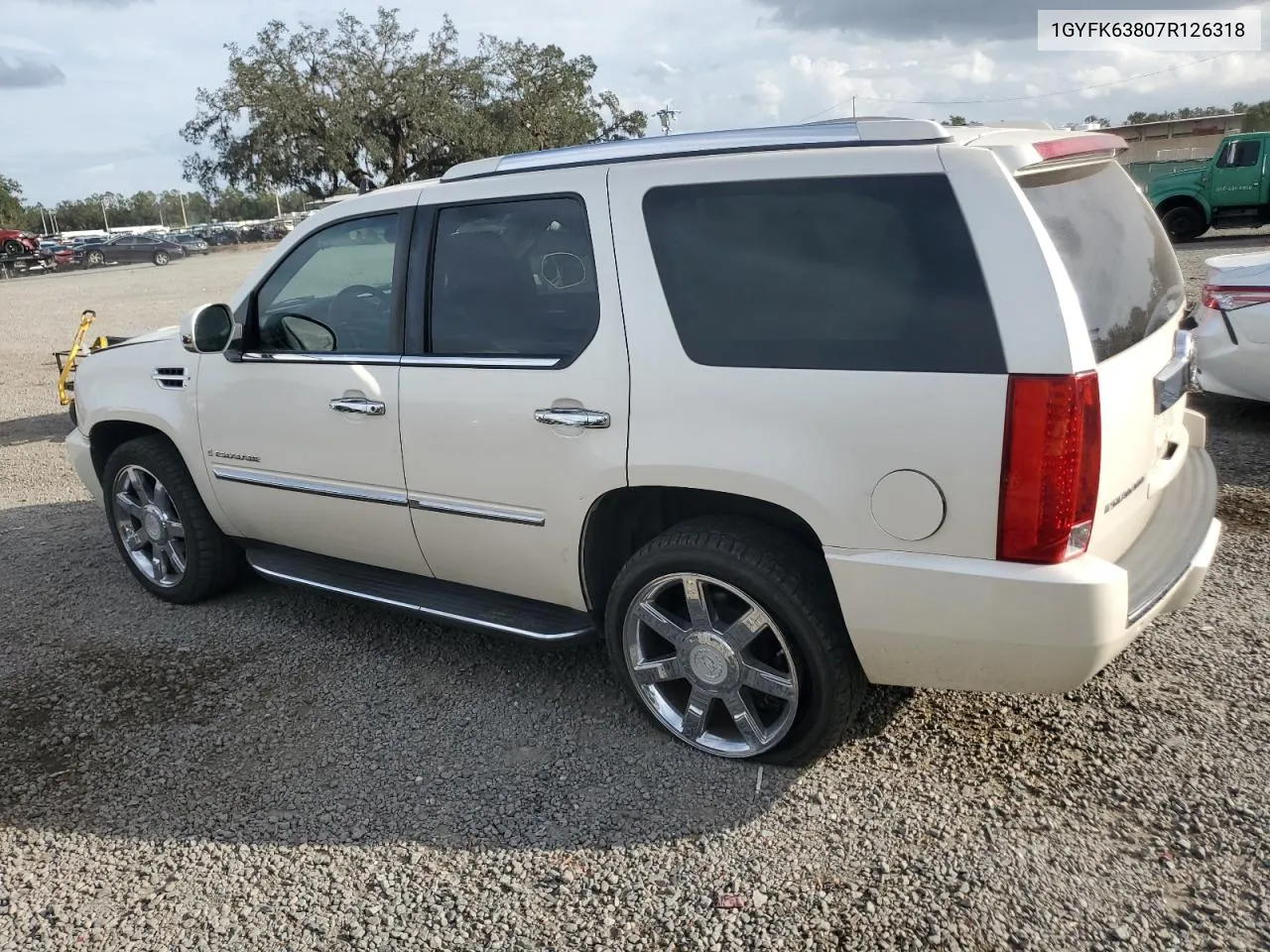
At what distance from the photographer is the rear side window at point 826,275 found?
2.68 meters

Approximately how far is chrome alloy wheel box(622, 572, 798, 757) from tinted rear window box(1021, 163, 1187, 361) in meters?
1.27

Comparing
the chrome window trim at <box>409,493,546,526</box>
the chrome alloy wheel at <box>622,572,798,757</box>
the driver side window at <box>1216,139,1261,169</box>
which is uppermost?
the driver side window at <box>1216,139,1261,169</box>

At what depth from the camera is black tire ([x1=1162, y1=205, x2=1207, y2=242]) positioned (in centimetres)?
2008

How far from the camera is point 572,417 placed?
326cm

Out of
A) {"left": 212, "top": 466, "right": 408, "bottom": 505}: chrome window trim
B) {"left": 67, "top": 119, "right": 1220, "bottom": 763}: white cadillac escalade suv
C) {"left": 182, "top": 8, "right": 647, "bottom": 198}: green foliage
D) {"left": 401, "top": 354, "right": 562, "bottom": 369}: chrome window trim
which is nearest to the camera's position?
{"left": 67, "top": 119, "right": 1220, "bottom": 763}: white cadillac escalade suv

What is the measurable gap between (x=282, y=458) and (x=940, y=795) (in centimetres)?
277

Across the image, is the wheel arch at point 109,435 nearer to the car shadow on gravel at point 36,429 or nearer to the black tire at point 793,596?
the black tire at point 793,596

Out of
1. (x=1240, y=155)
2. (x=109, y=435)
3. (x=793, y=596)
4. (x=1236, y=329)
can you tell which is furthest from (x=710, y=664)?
(x=1240, y=155)

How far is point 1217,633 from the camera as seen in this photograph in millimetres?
3924

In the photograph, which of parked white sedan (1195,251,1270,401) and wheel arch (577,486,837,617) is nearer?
wheel arch (577,486,837,617)

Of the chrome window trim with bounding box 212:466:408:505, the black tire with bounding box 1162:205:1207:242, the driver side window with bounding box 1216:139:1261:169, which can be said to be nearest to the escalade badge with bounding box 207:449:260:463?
the chrome window trim with bounding box 212:466:408:505

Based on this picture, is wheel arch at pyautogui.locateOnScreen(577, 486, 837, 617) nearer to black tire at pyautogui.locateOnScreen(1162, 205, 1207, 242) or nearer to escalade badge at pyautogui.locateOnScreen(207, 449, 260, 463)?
escalade badge at pyautogui.locateOnScreen(207, 449, 260, 463)

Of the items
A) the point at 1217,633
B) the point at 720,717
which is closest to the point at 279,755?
the point at 720,717

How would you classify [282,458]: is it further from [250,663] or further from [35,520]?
[35,520]
